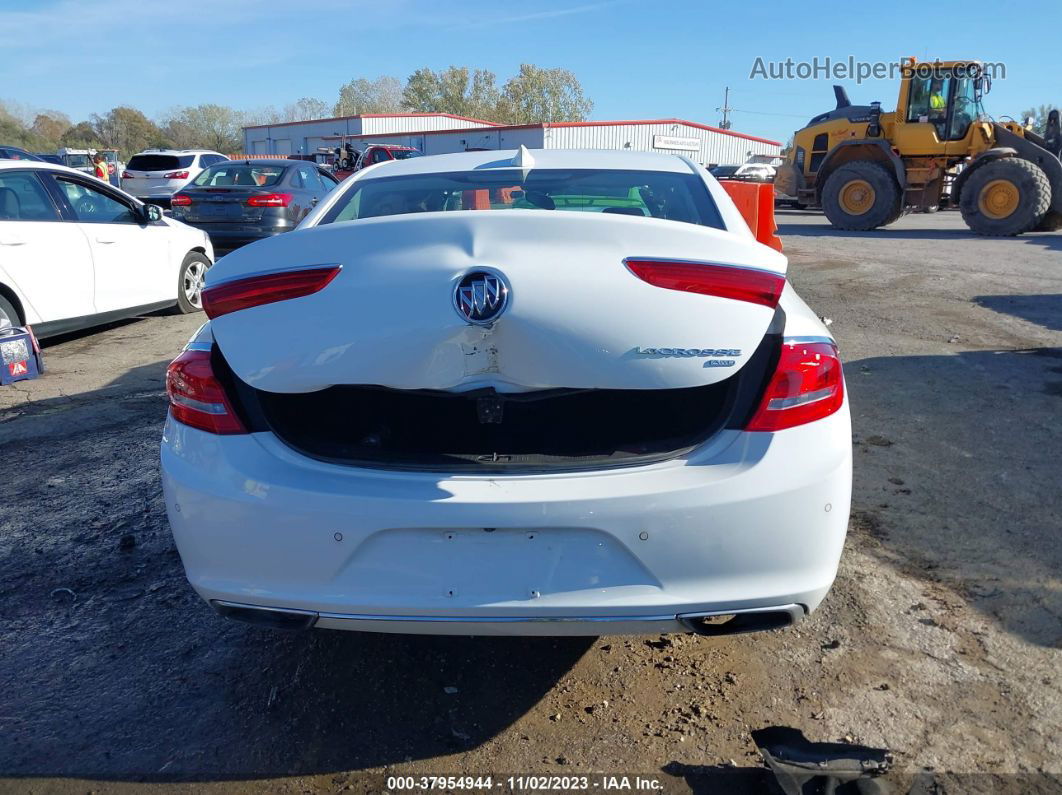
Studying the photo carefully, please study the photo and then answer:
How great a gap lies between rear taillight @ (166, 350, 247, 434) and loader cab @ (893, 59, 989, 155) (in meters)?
17.3

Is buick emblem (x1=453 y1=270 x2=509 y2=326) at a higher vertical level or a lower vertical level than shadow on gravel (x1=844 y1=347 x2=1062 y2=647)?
higher

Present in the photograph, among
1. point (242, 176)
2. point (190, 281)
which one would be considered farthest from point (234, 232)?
point (190, 281)

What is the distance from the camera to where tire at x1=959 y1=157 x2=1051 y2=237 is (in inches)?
593

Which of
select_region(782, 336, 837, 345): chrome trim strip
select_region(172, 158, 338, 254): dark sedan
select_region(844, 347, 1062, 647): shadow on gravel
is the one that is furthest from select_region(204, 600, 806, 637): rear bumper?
select_region(172, 158, 338, 254): dark sedan

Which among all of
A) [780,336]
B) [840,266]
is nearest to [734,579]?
[780,336]

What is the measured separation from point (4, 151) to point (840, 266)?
772 inches

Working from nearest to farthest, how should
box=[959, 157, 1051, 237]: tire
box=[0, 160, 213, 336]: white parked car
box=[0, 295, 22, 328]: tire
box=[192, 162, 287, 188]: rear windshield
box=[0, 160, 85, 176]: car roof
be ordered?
box=[0, 295, 22, 328]: tire, box=[0, 160, 213, 336]: white parked car, box=[0, 160, 85, 176]: car roof, box=[192, 162, 287, 188]: rear windshield, box=[959, 157, 1051, 237]: tire

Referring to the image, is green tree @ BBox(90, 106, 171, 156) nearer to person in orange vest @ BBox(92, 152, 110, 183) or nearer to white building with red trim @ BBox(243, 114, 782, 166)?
white building with red trim @ BBox(243, 114, 782, 166)

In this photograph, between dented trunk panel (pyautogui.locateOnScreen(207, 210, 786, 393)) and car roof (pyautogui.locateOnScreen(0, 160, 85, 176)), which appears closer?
dented trunk panel (pyautogui.locateOnScreen(207, 210, 786, 393))

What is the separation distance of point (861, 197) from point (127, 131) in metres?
67.8

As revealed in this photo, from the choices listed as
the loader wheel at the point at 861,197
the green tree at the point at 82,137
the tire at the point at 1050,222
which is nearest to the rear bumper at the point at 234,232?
the loader wheel at the point at 861,197

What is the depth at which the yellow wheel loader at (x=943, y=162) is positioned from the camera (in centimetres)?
1543

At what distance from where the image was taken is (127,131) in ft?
225

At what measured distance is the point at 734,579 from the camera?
212cm
